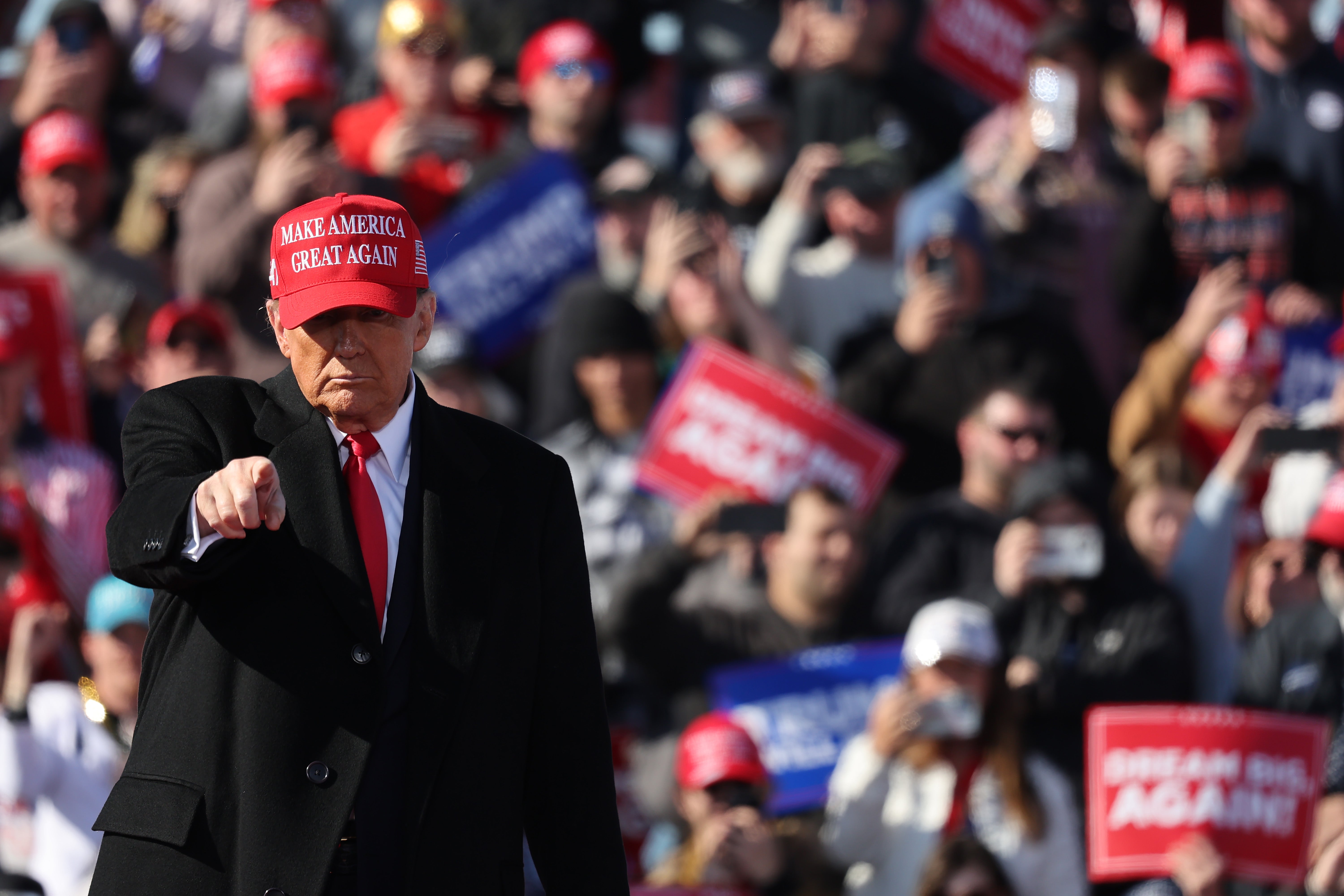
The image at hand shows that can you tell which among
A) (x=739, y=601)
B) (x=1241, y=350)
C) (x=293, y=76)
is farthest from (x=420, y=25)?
(x=1241, y=350)

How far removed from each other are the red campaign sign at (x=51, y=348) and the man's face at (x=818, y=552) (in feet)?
7.84

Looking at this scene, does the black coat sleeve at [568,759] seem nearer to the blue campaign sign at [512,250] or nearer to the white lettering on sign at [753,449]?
the white lettering on sign at [753,449]

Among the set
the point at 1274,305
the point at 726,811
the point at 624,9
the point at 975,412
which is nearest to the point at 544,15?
the point at 624,9

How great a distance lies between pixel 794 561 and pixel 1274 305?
2.54 m

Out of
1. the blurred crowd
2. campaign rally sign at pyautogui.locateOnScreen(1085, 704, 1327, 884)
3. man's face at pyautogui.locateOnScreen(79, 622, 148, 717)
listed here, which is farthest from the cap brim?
campaign rally sign at pyautogui.locateOnScreen(1085, 704, 1327, 884)

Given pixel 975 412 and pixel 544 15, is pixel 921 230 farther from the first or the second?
pixel 544 15

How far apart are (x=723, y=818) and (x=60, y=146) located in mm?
3523

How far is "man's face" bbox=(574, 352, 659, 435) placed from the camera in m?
6.99

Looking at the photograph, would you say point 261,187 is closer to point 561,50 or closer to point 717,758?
point 561,50

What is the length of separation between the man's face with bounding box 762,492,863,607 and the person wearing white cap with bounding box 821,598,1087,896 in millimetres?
507

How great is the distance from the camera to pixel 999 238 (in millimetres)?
7777

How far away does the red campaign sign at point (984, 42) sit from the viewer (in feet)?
28.5

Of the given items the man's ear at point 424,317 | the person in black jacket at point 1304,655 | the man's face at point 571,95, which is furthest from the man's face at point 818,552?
the man's ear at point 424,317

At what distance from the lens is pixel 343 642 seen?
98.1 inches
